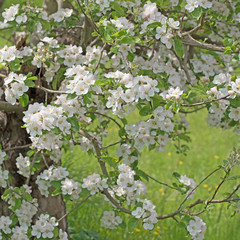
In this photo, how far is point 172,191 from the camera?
5.03m

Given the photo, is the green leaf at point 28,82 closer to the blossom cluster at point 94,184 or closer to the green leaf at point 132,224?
the blossom cluster at point 94,184

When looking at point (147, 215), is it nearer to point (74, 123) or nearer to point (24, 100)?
point (74, 123)

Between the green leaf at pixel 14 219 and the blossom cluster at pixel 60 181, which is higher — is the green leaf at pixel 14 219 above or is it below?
below

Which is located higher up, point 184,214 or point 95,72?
point 95,72

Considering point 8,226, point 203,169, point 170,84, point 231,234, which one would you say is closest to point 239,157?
point 170,84

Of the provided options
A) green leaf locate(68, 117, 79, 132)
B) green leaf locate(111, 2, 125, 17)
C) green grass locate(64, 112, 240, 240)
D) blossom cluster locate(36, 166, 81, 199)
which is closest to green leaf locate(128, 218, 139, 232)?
blossom cluster locate(36, 166, 81, 199)

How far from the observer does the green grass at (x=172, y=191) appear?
4035mm

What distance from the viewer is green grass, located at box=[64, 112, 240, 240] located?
404cm

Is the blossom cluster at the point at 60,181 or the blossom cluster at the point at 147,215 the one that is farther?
the blossom cluster at the point at 60,181

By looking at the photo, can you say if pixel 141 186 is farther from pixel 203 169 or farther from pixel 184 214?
pixel 203 169

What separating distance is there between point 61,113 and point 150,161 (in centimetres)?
405

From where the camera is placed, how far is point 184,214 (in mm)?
2340

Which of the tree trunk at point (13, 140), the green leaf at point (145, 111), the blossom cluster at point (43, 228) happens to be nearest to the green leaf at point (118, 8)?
the green leaf at point (145, 111)

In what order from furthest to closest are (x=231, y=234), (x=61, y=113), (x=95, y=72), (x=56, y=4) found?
(x=231, y=234) < (x=56, y=4) < (x=95, y=72) < (x=61, y=113)
